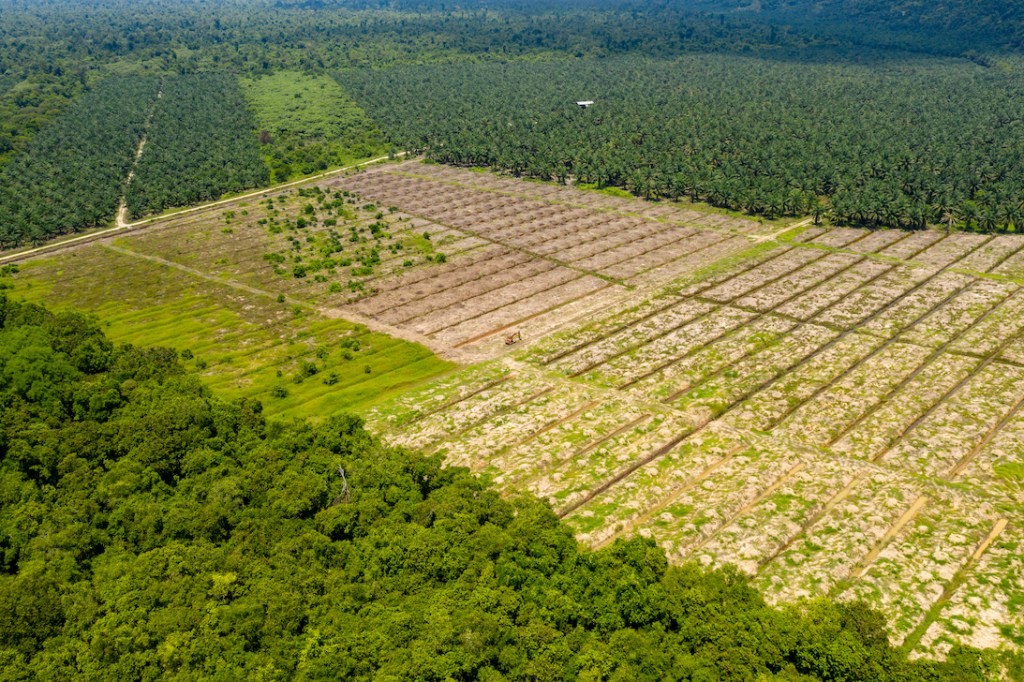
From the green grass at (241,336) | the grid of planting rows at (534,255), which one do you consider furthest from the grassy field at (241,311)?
the grid of planting rows at (534,255)

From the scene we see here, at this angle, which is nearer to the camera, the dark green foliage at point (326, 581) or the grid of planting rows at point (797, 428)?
the dark green foliage at point (326, 581)

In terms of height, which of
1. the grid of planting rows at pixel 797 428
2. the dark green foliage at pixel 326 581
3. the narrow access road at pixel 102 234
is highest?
the dark green foliage at pixel 326 581

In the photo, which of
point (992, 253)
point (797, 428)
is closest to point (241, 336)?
point (797, 428)

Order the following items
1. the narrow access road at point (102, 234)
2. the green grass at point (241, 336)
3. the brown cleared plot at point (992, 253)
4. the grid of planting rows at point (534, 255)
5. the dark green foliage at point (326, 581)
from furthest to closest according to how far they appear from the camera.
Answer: the narrow access road at point (102, 234) < the brown cleared plot at point (992, 253) < the grid of planting rows at point (534, 255) < the green grass at point (241, 336) < the dark green foliage at point (326, 581)

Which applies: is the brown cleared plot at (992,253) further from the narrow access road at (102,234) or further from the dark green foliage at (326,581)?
the narrow access road at (102,234)

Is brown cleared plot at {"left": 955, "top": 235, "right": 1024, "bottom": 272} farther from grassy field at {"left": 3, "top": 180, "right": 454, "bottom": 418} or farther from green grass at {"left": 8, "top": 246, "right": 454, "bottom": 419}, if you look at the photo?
grassy field at {"left": 3, "top": 180, "right": 454, "bottom": 418}

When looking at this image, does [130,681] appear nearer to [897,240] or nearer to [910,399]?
[910,399]

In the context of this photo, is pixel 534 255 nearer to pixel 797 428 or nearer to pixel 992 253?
pixel 797 428
